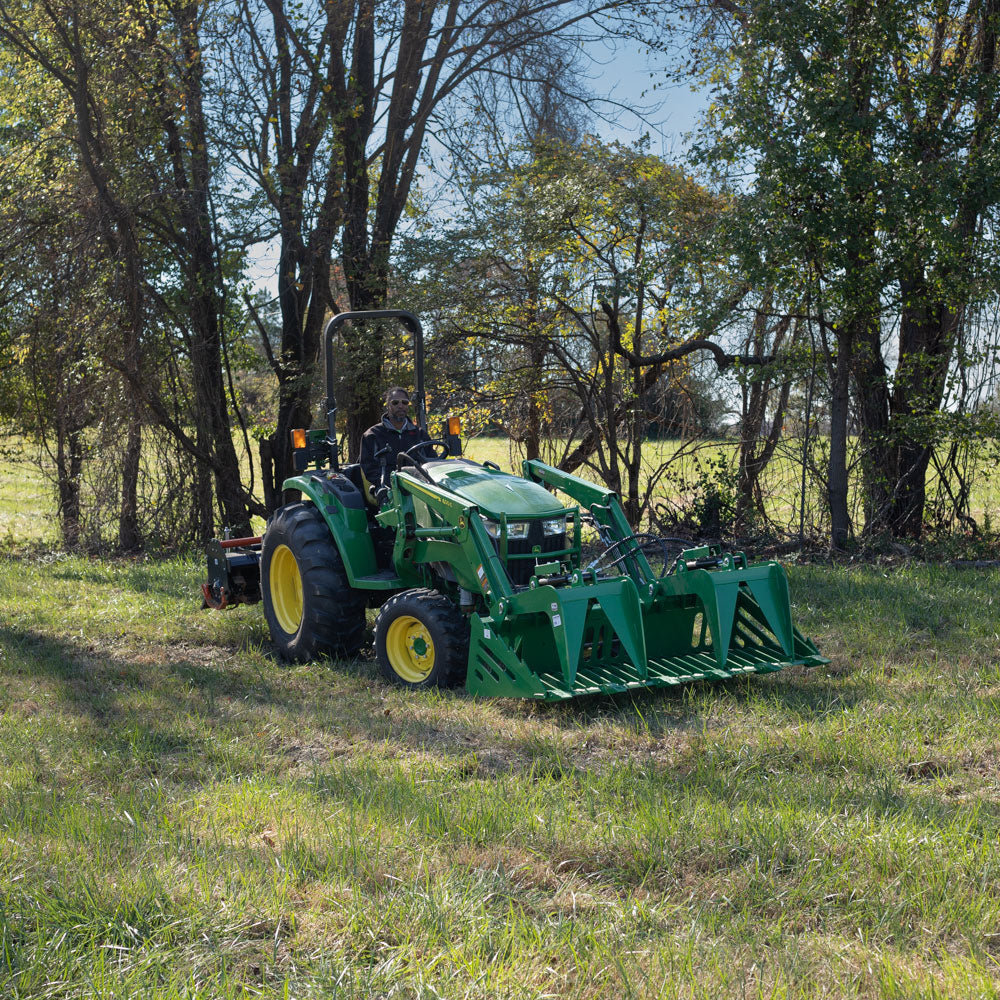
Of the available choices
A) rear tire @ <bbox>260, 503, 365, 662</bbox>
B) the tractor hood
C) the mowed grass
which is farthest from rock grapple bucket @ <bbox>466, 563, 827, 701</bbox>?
rear tire @ <bbox>260, 503, 365, 662</bbox>

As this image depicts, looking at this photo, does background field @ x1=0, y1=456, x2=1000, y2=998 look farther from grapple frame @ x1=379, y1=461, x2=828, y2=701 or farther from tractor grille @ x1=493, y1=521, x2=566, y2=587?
tractor grille @ x1=493, y1=521, x2=566, y2=587

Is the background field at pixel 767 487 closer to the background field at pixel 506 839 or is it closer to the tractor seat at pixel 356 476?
the background field at pixel 506 839

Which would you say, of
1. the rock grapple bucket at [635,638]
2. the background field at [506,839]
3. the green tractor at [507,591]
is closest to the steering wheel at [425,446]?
the green tractor at [507,591]

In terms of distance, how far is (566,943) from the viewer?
2961 millimetres

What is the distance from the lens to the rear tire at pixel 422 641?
5750 millimetres

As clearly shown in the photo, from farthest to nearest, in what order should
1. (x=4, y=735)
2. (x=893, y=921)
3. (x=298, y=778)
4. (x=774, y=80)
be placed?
(x=774, y=80) → (x=4, y=735) → (x=298, y=778) → (x=893, y=921)

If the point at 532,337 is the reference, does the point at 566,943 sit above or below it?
below

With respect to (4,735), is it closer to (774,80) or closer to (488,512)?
(488,512)

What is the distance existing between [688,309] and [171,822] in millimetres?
7938

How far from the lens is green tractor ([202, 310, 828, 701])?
5422mm

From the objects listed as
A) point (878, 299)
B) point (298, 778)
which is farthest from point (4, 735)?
point (878, 299)

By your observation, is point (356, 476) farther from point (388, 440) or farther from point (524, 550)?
point (524, 550)

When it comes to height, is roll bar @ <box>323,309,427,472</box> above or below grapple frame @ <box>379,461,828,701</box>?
above

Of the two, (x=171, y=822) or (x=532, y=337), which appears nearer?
(x=171, y=822)
